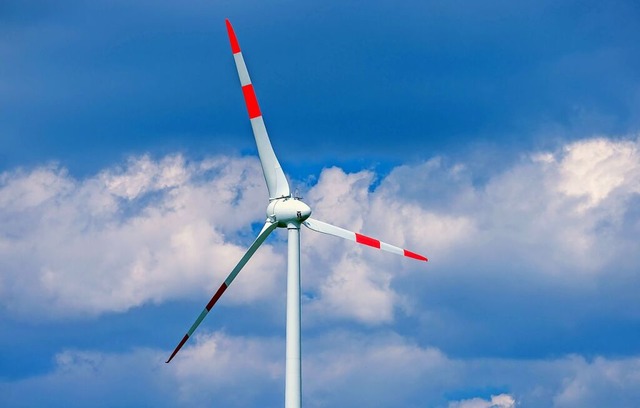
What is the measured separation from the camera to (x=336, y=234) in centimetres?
9488

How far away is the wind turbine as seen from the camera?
88562mm

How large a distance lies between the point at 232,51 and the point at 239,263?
54.9 ft

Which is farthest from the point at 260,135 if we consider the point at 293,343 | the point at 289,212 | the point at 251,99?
the point at 293,343

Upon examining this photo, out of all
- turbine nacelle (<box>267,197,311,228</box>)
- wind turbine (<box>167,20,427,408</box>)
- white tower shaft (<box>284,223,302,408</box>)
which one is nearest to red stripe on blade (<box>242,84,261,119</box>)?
wind turbine (<box>167,20,427,408</box>)

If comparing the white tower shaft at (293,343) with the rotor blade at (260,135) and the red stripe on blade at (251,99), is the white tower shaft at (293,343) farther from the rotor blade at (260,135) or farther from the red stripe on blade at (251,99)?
the red stripe on blade at (251,99)

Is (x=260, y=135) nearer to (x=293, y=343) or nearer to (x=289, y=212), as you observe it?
(x=289, y=212)

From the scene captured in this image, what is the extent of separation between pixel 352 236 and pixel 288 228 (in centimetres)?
647

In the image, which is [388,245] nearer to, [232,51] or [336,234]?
[336,234]

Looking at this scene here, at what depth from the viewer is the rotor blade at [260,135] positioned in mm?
93375

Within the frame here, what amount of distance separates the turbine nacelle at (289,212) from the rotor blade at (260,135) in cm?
154

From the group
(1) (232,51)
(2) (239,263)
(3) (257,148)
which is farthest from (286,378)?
(1) (232,51)

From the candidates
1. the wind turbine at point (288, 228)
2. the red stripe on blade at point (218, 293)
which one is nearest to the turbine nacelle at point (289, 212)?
the wind turbine at point (288, 228)

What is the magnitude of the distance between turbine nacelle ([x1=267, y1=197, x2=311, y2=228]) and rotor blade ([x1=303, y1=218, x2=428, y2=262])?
1746 mm

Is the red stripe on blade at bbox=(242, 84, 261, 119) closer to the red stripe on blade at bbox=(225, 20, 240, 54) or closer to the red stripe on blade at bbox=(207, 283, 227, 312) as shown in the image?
the red stripe on blade at bbox=(225, 20, 240, 54)
